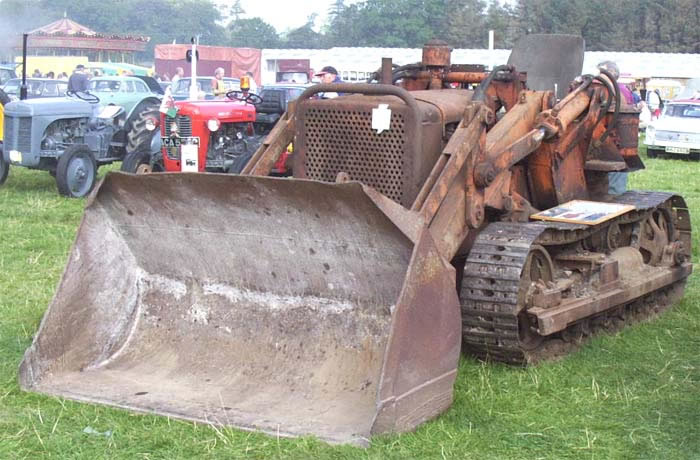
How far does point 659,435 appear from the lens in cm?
511

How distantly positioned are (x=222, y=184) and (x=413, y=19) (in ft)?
191

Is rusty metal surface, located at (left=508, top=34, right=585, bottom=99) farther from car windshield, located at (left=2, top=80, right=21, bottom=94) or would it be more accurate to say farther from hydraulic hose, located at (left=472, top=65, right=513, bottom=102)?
car windshield, located at (left=2, top=80, right=21, bottom=94)

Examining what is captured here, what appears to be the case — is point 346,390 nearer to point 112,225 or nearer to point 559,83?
point 112,225

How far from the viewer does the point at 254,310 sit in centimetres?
590

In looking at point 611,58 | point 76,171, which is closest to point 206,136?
point 76,171

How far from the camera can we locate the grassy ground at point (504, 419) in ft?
15.8

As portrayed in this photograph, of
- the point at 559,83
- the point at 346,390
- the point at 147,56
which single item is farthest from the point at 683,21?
the point at 346,390

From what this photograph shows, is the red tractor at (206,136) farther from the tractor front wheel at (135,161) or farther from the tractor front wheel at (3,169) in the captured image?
the tractor front wheel at (3,169)

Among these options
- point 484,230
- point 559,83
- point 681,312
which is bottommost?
point 681,312

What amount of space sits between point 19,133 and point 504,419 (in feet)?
34.2

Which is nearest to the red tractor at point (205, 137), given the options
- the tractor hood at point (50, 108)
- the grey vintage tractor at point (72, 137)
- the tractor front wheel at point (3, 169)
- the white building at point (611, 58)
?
the grey vintage tractor at point (72, 137)

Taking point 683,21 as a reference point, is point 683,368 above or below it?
below

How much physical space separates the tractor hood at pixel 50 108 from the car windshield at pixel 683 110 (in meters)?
13.7

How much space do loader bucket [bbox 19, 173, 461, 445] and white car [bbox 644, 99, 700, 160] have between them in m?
18.4
